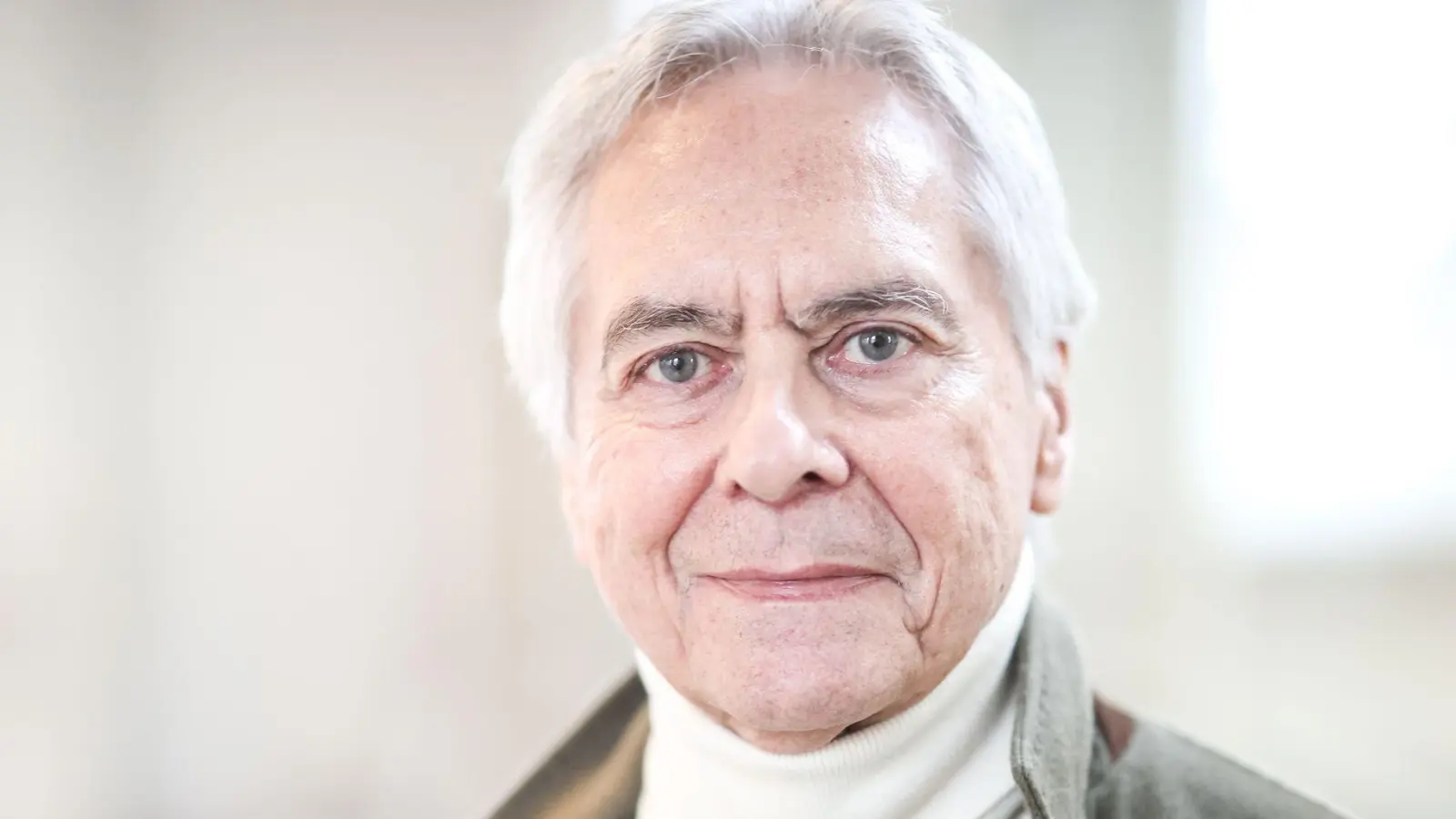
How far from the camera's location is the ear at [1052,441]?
1.00 m

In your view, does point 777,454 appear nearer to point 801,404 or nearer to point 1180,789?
point 801,404

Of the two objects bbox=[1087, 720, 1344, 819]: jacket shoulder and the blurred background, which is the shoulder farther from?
the blurred background

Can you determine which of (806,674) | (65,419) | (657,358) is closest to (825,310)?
(657,358)

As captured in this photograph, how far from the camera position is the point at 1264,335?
1166mm

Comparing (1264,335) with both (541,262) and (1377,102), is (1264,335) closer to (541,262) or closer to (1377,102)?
(1377,102)

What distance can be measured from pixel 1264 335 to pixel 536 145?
807 millimetres

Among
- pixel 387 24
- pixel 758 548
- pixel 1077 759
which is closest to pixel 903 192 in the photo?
pixel 758 548

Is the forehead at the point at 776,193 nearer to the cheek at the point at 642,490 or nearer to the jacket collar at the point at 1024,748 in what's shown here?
the cheek at the point at 642,490

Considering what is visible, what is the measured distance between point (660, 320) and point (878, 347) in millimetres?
185

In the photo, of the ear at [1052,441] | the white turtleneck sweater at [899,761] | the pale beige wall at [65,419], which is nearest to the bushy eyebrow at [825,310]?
the ear at [1052,441]

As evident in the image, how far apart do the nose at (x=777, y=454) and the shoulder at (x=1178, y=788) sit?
42cm

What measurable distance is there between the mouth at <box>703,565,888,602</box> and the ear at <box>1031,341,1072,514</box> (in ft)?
0.73

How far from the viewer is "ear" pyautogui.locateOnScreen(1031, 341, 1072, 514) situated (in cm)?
100

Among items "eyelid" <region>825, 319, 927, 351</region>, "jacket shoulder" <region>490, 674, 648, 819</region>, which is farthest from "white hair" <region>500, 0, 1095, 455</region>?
"jacket shoulder" <region>490, 674, 648, 819</region>
